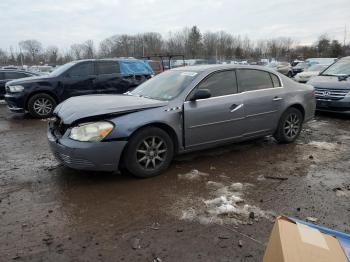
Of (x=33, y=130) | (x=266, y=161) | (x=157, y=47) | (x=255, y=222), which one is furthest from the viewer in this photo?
(x=157, y=47)

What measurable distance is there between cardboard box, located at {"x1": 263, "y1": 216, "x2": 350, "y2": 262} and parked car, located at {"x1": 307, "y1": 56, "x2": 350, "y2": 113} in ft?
26.2

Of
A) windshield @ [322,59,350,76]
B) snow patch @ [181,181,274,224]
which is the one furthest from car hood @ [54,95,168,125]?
windshield @ [322,59,350,76]

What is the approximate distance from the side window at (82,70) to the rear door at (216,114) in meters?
6.18

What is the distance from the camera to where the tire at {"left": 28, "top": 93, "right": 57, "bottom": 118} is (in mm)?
10070

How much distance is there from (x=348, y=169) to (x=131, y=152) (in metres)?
3.29

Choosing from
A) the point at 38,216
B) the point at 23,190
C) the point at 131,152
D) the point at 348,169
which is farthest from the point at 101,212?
the point at 348,169

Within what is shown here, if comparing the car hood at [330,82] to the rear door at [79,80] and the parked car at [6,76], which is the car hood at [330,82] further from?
the parked car at [6,76]

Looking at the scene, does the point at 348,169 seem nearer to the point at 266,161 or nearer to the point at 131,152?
the point at 266,161

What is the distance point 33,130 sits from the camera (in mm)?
8406

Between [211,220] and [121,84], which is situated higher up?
[121,84]

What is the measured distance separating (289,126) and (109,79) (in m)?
6.24

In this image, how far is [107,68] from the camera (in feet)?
36.2

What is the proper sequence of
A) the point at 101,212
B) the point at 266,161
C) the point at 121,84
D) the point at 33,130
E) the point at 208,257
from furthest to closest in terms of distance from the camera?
the point at 121,84 → the point at 33,130 → the point at 266,161 → the point at 101,212 → the point at 208,257

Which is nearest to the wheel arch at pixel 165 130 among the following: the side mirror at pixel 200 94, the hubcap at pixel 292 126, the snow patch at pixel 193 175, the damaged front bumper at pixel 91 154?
the damaged front bumper at pixel 91 154
